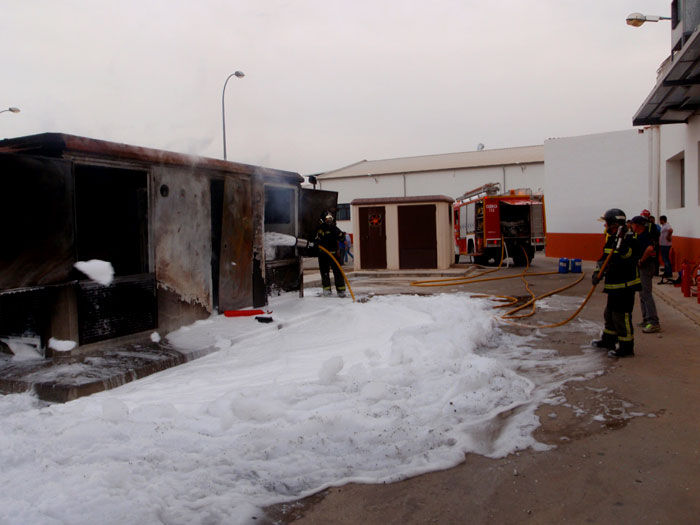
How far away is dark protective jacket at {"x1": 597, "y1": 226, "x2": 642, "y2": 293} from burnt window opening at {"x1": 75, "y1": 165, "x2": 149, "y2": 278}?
5.55 metres

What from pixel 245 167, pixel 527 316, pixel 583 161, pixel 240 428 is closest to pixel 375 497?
pixel 240 428

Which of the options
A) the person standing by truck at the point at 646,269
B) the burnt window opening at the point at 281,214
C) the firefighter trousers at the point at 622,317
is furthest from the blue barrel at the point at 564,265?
the firefighter trousers at the point at 622,317

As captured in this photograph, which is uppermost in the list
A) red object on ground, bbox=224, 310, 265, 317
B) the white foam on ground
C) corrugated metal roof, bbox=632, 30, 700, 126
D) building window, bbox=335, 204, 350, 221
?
corrugated metal roof, bbox=632, 30, 700, 126

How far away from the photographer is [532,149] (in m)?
40.7

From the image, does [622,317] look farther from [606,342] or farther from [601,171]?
[601,171]

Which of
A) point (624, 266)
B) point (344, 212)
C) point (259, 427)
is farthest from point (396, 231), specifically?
point (344, 212)

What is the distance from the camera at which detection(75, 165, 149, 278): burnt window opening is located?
6.67 metres

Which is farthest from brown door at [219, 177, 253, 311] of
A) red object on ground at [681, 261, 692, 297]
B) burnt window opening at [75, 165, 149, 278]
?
red object on ground at [681, 261, 692, 297]

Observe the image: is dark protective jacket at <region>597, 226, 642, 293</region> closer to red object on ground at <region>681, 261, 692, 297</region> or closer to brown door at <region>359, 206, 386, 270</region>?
red object on ground at <region>681, 261, 692, 297</region>

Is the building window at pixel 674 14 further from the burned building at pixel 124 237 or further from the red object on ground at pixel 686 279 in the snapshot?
the burned building at pixel 124 237

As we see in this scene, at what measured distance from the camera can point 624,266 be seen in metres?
6.57

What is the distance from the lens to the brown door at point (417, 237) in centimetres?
1970

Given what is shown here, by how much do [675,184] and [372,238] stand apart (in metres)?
9.55

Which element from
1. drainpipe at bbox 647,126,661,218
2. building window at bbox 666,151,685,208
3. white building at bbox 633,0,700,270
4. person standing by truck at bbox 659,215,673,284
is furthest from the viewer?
drainpipe at bbox 647,126,661,218
